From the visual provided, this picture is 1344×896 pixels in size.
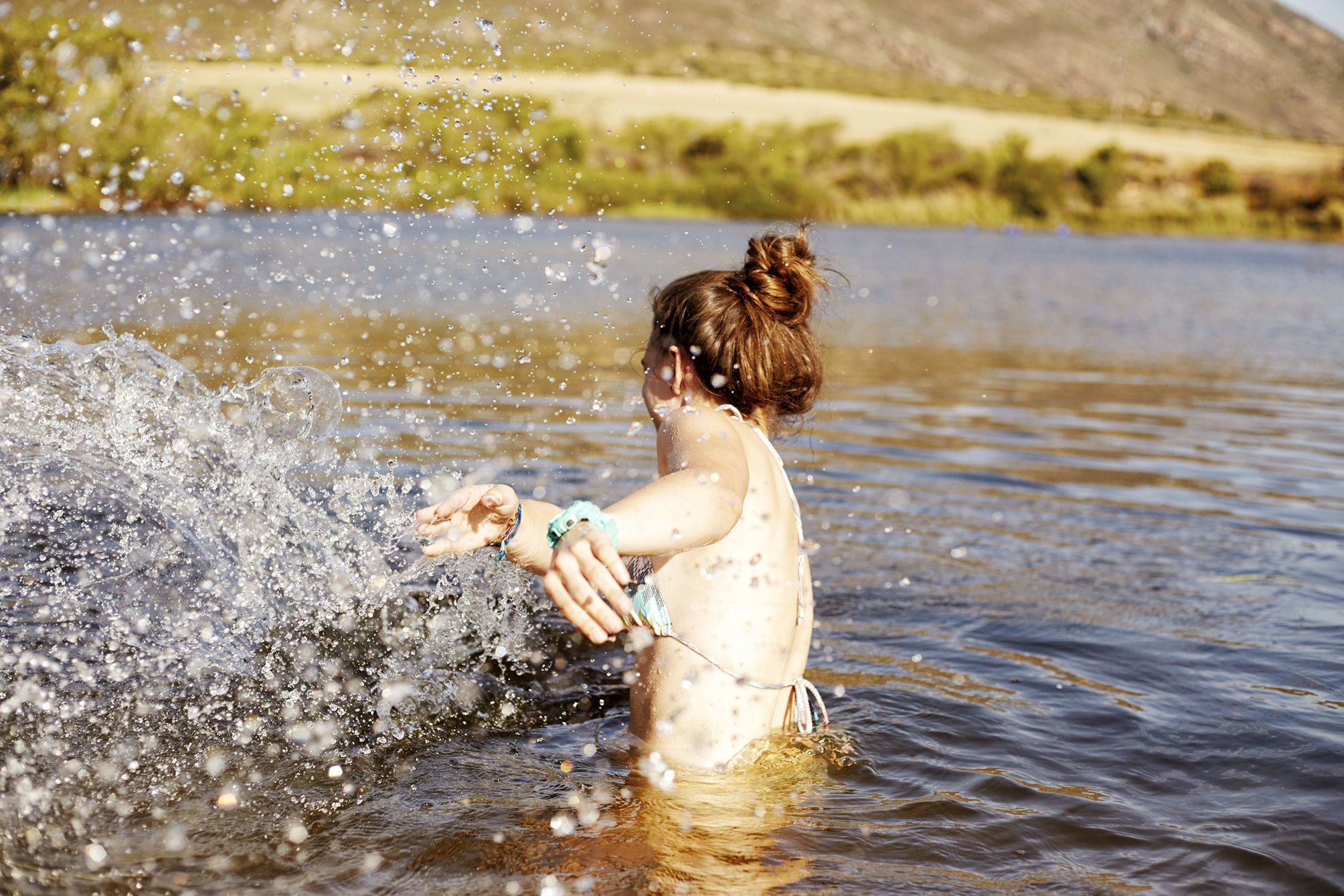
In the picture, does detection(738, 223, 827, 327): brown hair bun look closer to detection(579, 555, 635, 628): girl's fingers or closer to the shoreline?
detection(579, 555, 635, 628): girl's fingers

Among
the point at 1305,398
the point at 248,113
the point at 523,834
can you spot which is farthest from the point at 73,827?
the point at 248,113

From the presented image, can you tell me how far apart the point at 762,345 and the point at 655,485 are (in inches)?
34.6

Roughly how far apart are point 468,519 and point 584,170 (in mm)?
50020

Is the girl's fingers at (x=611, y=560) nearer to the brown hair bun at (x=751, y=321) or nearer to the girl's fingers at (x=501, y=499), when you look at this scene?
the girl's fingers at (x=501, y=499)

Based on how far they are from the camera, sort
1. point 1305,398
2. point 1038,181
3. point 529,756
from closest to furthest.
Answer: point 529,756 → point 1305,398 → point 1038,181

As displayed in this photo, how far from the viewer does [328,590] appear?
16.3ft

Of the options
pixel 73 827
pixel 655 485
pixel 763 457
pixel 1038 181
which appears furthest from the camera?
pixel 1038 181

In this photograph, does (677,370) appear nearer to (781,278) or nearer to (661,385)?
(661,385)

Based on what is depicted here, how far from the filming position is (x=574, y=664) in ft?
16.4

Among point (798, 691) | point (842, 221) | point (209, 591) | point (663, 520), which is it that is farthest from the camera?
point (842, 221)

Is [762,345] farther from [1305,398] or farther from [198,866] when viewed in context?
[1305,398]

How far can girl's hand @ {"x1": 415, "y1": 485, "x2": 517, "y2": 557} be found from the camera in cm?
302

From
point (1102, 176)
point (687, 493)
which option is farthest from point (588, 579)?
point (1102, 176)

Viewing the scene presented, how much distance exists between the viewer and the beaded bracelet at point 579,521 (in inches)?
107
